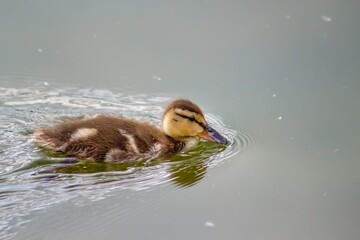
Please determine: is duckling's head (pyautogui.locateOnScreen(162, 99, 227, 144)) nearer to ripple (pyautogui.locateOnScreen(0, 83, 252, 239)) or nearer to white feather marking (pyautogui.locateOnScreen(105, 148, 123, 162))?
ripple (pyautogui.locateOnScreen(0, 83, 252, 239))

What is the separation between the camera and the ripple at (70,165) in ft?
11.1

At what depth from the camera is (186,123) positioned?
4066 mm

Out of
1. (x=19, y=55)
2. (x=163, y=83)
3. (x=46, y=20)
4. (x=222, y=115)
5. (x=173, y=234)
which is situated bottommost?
(x=173, y=234)

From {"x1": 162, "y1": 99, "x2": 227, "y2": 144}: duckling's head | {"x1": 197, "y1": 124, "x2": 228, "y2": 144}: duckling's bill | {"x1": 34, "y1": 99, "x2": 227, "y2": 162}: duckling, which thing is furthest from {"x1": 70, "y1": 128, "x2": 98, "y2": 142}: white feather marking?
{"x1": 197, "y1": 124, "x2": 228, "y2": 144}: duckling's bill

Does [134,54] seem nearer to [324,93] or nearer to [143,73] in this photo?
[143,73]

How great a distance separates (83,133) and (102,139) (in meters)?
0.10

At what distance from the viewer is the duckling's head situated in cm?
400

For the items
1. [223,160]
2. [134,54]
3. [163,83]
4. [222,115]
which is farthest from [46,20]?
[223,160]

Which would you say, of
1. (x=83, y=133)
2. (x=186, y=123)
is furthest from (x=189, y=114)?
(x=83, y=133)

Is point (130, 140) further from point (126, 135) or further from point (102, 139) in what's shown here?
point (102, 139)

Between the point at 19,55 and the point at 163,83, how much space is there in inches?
37.5

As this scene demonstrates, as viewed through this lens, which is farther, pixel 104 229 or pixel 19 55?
pixel 19 55

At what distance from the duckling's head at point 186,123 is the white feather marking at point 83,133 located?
450 mm

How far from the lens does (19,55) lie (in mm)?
4652
